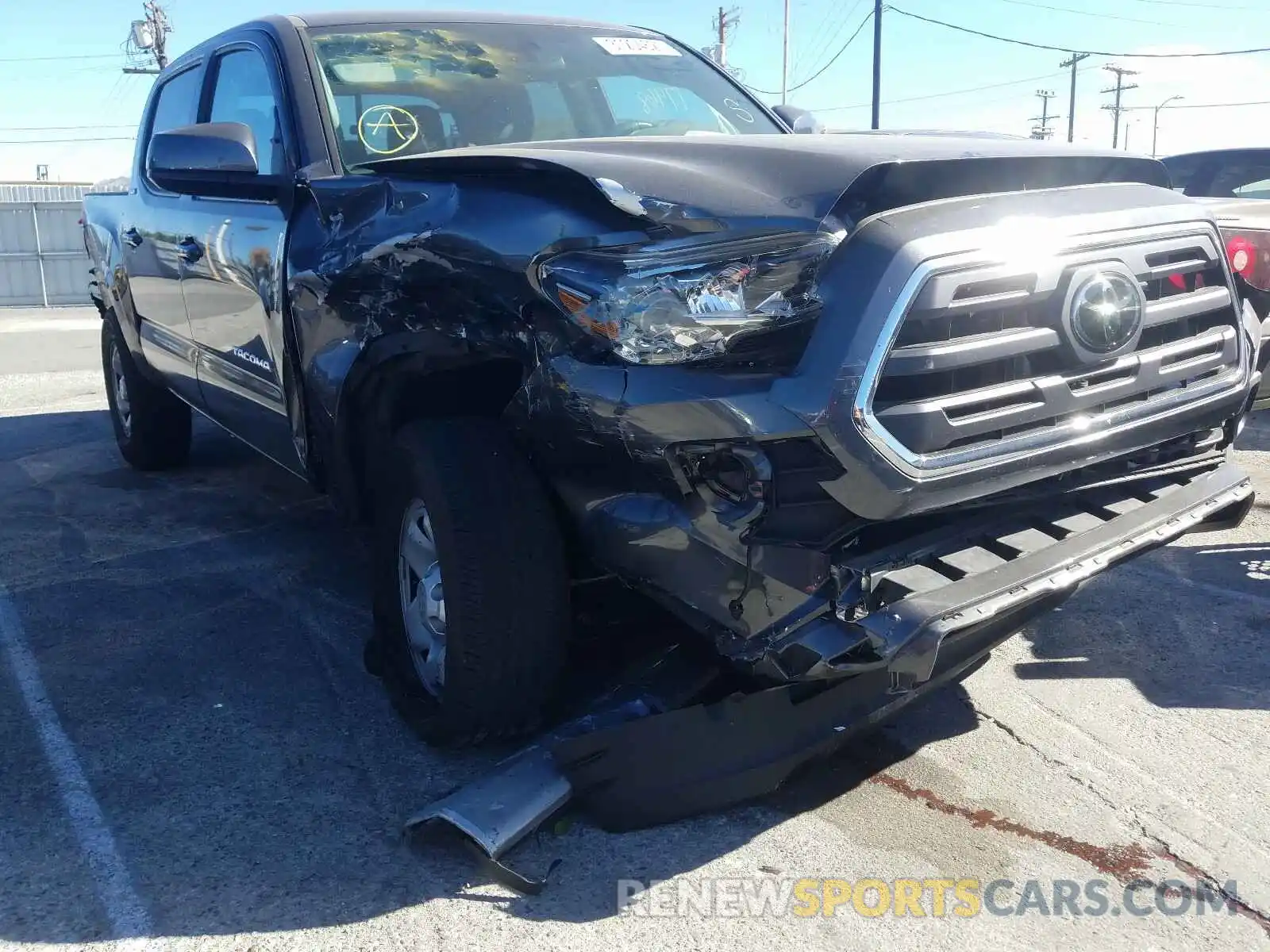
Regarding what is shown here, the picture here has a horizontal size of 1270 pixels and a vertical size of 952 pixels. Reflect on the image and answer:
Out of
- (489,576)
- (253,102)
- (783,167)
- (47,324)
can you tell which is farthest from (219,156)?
(47,324)

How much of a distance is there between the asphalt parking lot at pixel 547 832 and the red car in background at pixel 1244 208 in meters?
0.95

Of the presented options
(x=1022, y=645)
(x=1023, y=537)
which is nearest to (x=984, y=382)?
(x=1023, y=537)

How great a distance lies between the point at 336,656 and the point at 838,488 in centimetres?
217

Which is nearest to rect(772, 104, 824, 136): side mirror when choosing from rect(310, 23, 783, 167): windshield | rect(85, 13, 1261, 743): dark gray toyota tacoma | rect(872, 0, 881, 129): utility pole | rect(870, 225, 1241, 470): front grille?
rect(310, 23, 783, 167): windshield

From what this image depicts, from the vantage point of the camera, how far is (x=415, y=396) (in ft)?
10.3

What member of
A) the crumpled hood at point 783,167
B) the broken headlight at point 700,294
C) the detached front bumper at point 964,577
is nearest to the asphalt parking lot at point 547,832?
the detached front bumper at point 964,577

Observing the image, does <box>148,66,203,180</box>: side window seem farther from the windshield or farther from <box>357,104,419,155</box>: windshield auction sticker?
<box>357,104,419,155</box>: windshield auction sticker

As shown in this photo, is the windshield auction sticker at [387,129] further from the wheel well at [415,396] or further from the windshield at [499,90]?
the wheel well at [415,396]

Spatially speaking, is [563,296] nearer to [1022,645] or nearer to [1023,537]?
[1023,537]

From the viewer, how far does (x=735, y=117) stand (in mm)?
4301

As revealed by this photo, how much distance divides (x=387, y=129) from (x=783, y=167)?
157 cm

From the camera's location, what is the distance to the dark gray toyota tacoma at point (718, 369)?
7.34 feet

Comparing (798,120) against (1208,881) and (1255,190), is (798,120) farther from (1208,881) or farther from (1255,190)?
(1255,190)

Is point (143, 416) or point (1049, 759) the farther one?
point (143, 416)
